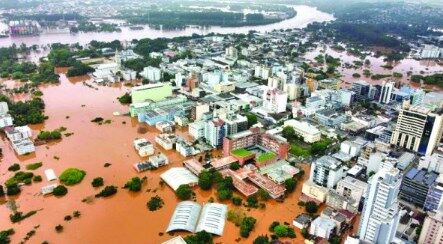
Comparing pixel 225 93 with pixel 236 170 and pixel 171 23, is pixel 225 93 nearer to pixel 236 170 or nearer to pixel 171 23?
pixel 236 170

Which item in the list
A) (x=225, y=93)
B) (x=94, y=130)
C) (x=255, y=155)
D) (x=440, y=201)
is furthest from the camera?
(x=225, y=93)

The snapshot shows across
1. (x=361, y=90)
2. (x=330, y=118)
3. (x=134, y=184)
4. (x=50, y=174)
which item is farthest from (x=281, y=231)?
(x=361, y=90)

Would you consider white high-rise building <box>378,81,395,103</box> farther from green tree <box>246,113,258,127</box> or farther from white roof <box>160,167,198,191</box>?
white roof <box>160,167,198,191</box>

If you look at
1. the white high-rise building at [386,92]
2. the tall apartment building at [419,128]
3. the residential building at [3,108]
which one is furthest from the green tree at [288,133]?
the residential building at [3,108]

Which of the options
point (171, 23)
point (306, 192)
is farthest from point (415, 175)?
point (171, 23)

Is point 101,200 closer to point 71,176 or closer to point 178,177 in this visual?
point 71,176

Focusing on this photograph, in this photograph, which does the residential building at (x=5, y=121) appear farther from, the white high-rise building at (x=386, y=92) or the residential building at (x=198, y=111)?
the white high-rise building at (x=386, y=92)
